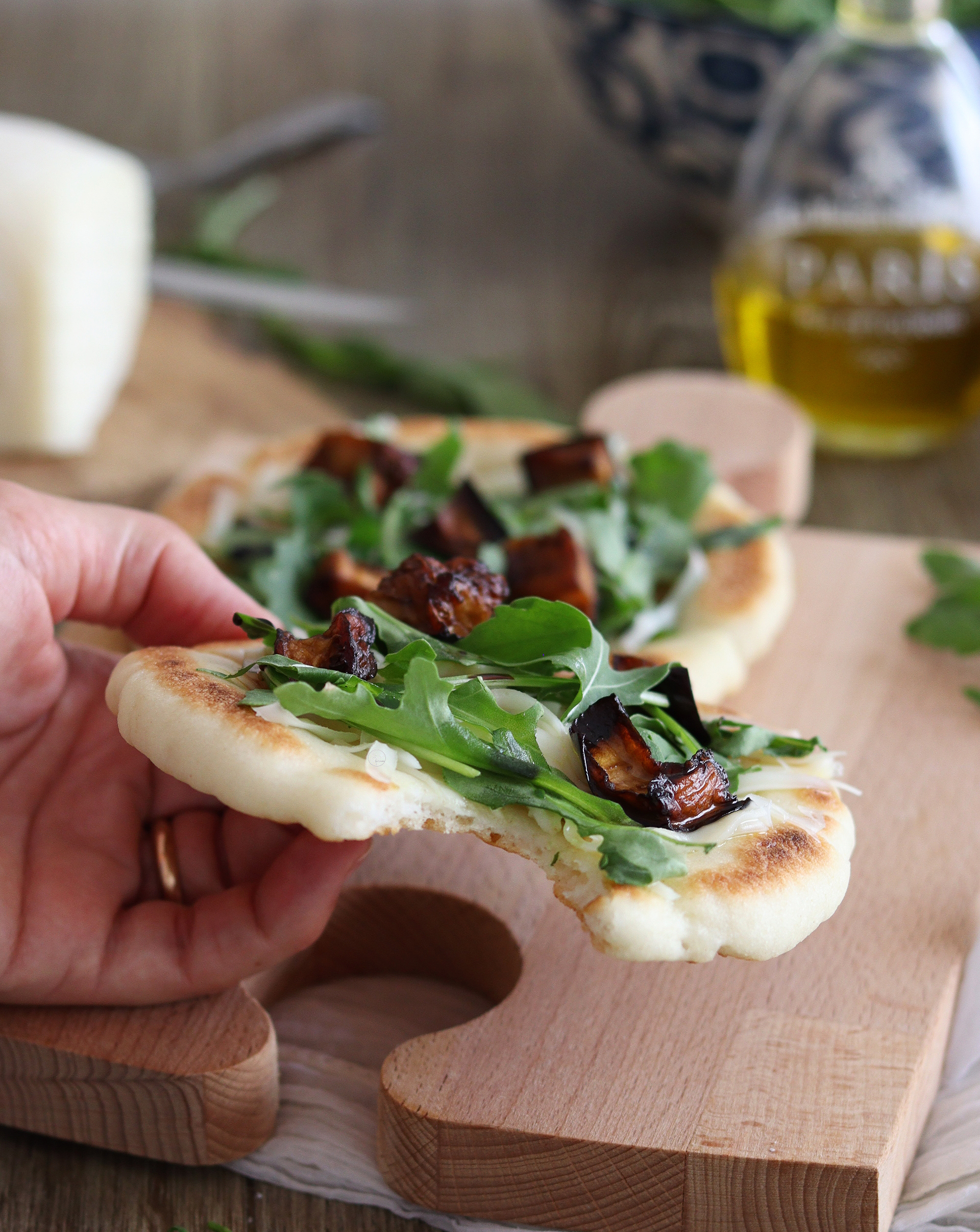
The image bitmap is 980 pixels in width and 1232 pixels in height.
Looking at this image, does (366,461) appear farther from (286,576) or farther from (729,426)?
(729,426)

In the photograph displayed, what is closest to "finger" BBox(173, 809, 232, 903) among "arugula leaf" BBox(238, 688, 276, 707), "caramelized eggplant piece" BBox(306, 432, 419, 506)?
"arugula leaf" BBox(238, 688, 276, 707)

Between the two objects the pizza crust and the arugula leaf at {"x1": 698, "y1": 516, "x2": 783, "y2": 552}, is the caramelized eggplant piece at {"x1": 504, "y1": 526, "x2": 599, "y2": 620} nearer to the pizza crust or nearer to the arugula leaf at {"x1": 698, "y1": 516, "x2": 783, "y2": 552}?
the arugula leaf at {"x1": 698, "y1": 516, "x2": 783, "y2": 552}

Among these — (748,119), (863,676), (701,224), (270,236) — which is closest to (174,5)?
(270,236)

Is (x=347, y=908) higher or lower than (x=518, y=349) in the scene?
higher

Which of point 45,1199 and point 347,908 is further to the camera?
point 347,908

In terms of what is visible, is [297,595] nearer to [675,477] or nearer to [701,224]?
[675,477]

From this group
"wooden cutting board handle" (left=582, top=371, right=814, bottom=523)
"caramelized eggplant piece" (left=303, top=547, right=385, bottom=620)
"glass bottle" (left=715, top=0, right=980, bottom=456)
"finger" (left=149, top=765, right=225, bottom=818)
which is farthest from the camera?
"glass bottle" (left=715, top=0, right=980, bottom=456)

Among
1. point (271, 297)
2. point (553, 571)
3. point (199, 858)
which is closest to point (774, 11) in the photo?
point (271, 297)
